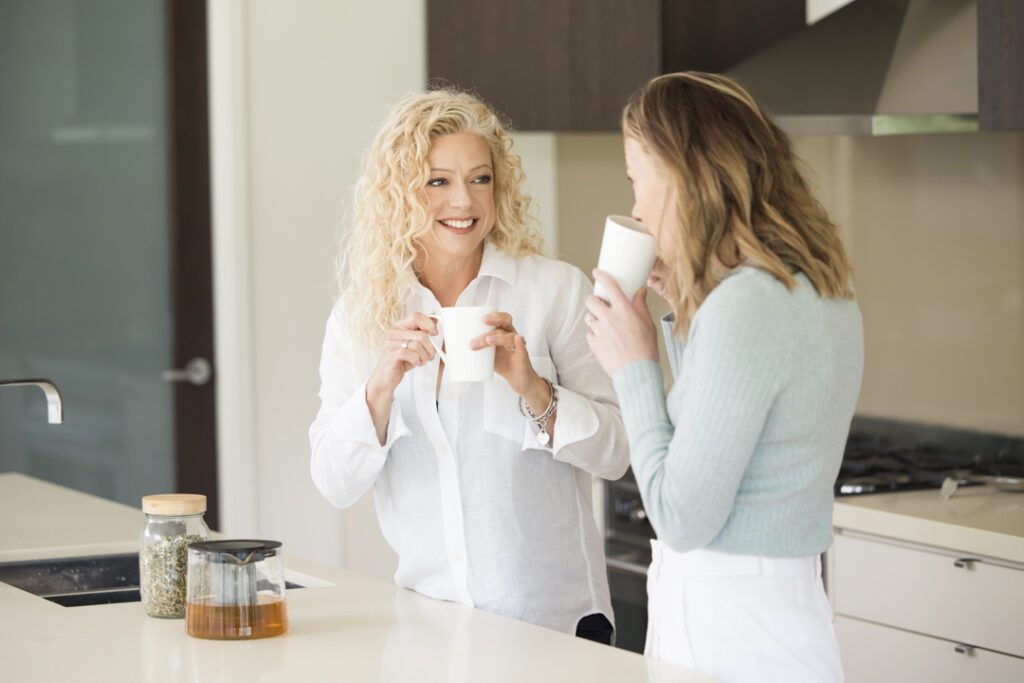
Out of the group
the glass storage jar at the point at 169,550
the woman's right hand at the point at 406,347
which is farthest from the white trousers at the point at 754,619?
the glass storage jar at the point at 169,550

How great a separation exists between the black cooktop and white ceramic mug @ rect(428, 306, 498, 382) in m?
1.33

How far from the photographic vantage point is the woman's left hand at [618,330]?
1.63 metres

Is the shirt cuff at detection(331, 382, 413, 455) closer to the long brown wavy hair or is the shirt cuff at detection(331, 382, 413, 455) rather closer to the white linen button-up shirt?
the white linen button-up shirt

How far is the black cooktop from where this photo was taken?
3.00m

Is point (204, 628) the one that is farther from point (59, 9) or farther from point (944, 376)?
point (59, 9)

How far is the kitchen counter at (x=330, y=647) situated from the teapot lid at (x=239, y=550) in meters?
0.11

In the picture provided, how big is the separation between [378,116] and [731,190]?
9.83 feet

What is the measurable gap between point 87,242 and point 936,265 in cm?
247

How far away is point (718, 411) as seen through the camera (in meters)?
1.46

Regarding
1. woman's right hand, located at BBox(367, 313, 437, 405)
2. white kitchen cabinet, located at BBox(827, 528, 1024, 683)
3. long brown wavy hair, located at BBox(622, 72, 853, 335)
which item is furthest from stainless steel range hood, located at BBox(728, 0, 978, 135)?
long brown wavy hair, located at BBox(622, 72, 853, 335)

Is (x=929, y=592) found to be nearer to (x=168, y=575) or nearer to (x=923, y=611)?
(x=923, y=611)

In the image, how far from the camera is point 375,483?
2170 millimetres

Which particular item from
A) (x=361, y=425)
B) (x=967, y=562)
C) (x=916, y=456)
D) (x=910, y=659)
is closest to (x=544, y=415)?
(x=361, y=425)

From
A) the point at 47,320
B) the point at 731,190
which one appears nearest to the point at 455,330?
the point at 731,190
